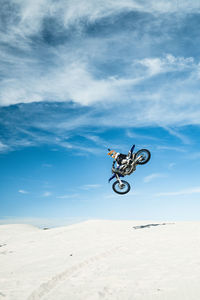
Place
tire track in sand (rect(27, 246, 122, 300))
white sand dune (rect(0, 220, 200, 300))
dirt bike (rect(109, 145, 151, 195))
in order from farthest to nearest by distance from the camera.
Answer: dirt bike (rect(109, 145, 151, 195)) < tire track in sand (rect(27, 246, 122, 300)) < white sand dune (rect(0, 220, 200, 300))

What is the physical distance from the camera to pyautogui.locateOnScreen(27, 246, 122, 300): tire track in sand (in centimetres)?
684

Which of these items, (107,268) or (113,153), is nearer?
(107,268)

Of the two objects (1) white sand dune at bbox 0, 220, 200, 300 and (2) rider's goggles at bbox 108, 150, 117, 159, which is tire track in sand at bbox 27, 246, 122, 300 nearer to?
(1) white sand dune at bbox 0, 220, 200, 300

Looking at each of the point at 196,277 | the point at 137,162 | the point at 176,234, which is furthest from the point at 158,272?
the point at 137,162

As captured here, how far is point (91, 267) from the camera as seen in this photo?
8.95 metres

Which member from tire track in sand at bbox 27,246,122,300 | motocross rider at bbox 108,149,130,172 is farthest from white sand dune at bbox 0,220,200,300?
motocross rider at bbox 108,149,130,172

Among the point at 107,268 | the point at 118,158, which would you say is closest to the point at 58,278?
the point at 107,268

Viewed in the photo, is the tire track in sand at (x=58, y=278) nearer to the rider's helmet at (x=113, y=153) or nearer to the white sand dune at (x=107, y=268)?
the white sand dune at (x=107, y=268)

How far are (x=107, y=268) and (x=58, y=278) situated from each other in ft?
5.51

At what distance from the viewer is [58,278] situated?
26.4 ft

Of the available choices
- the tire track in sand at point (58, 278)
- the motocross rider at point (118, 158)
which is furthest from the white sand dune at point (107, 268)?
the motocross rider at point (118, 158)

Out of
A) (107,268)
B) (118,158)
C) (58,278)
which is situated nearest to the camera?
(58,278)

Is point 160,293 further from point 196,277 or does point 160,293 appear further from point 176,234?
point 176,234

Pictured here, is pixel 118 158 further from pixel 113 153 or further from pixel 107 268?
pixel 107 268
